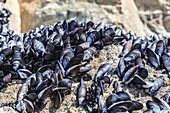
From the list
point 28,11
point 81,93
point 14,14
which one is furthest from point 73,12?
point 81,93

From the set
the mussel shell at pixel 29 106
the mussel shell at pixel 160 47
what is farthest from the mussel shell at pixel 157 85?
the mussel shell at pixel 29 106

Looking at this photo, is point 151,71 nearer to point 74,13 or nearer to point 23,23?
point 74,13

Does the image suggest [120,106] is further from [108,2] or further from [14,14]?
[108,2]

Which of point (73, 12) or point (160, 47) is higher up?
point (73, 12)

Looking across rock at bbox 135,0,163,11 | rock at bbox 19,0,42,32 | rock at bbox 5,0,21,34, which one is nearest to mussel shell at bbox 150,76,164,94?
rock at bbox 5,0,21,34

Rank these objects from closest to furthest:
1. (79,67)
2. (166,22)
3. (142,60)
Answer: (79,67) < (142,60) < (166,22)

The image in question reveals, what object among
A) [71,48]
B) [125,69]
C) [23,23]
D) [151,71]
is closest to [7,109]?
[71,48]
